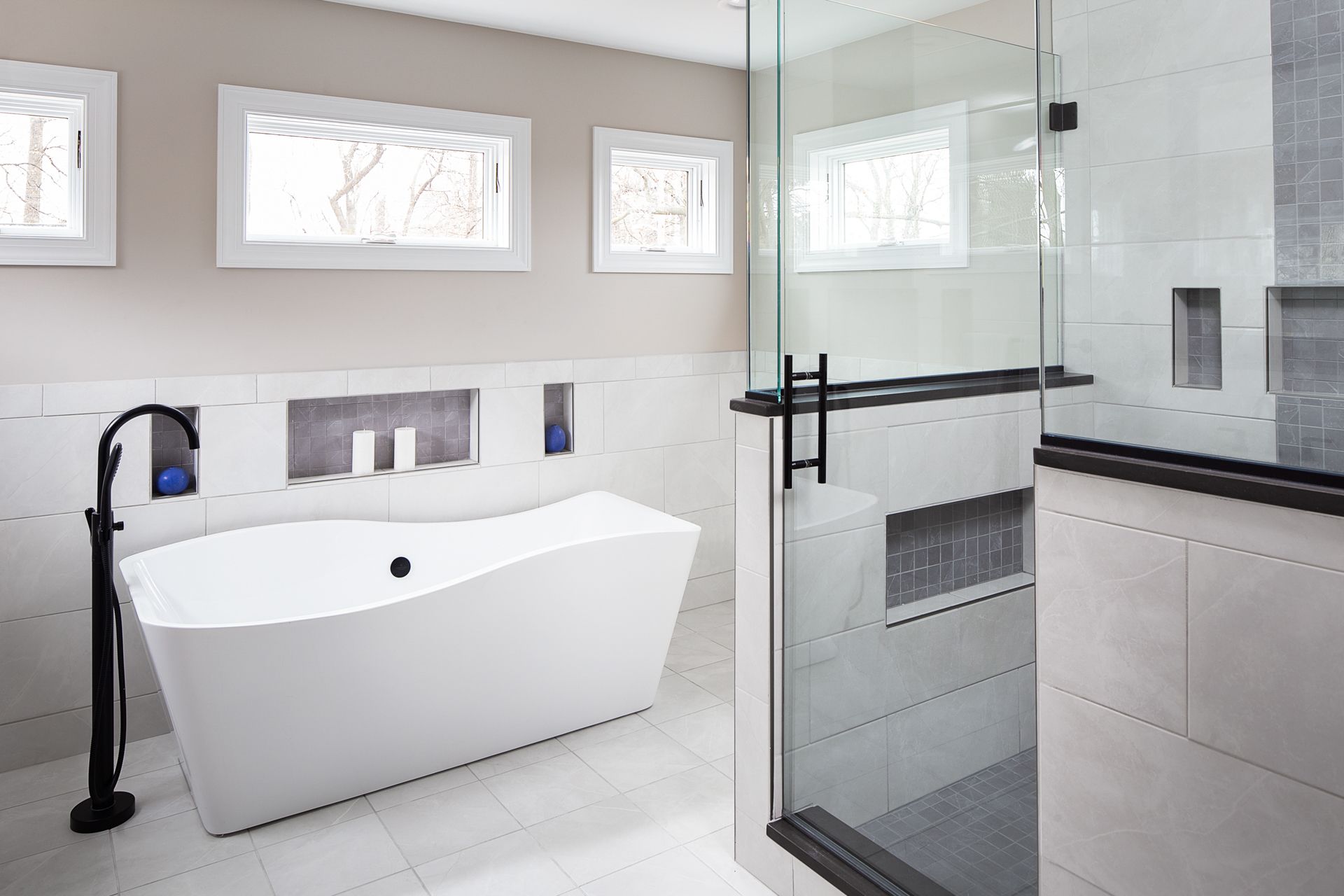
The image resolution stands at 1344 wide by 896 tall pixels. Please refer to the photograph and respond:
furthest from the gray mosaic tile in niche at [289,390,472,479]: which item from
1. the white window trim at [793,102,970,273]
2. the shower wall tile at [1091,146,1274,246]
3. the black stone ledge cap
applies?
the shower wall tile at [1091,146,1274,246]

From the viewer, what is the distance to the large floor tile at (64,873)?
7.93 feet

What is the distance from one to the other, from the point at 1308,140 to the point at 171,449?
3687 millimetres

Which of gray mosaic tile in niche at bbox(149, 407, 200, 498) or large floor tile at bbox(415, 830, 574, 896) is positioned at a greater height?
gray mosaic tile in niche at bbox(149, 407, 200, 498)

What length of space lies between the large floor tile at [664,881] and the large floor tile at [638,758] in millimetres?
437

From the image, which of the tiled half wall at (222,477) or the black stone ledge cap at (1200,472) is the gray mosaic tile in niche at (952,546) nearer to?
the black stone ledge cap at (1200,472)

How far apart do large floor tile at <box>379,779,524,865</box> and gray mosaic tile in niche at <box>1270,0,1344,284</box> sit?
250cm

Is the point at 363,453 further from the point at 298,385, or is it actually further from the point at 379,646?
the point at 379,646

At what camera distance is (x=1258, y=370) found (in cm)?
130

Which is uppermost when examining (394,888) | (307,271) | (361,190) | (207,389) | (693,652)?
(361,190)

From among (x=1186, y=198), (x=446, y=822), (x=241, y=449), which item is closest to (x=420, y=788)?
(x=446, y=822)

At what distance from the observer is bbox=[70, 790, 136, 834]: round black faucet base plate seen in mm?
2719

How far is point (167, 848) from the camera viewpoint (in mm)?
2625

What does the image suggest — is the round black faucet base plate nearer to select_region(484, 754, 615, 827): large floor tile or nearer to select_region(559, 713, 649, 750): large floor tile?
select_region(484, 754, 615, 827): large floor tile

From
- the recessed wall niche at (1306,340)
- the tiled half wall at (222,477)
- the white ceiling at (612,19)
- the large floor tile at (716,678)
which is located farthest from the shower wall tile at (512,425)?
the recessed wall niche at (1306,340)
